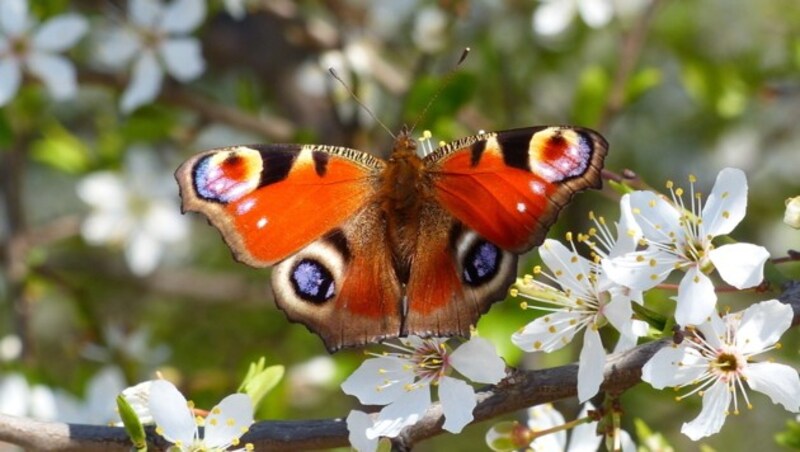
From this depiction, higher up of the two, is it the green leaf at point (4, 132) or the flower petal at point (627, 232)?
the green leaf at point (4, 132)

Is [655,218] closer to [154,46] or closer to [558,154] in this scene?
[558,154]

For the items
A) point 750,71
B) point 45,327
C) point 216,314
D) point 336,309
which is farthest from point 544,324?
point 45,327

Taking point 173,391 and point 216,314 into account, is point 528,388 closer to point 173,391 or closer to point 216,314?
point 173,391

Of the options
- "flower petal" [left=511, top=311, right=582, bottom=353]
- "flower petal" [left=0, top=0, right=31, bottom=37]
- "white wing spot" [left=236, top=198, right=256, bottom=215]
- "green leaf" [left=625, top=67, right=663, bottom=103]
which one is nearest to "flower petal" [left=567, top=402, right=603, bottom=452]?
"flower petal" [left=511, top=311, right=582, bottom=353]

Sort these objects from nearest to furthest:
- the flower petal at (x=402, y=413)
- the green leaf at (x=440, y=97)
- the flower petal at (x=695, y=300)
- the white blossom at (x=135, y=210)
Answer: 1. the flower petal at (x=695, y=300)
2. the flower petal at (x=402, y=413)
3. the green leaf at (x=440, y=97)
4. the white blossom at (x=135, y=210)

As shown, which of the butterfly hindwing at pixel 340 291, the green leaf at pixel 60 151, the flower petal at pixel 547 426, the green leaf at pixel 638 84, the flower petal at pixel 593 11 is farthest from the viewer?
the green leaf at pixel 60 151

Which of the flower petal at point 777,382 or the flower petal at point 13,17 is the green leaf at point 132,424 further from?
the flower petal at point 13,17

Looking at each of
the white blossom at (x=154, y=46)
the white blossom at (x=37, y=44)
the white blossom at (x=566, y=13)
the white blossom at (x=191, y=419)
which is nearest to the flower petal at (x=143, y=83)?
the white blossom at (x=154, y=46)
